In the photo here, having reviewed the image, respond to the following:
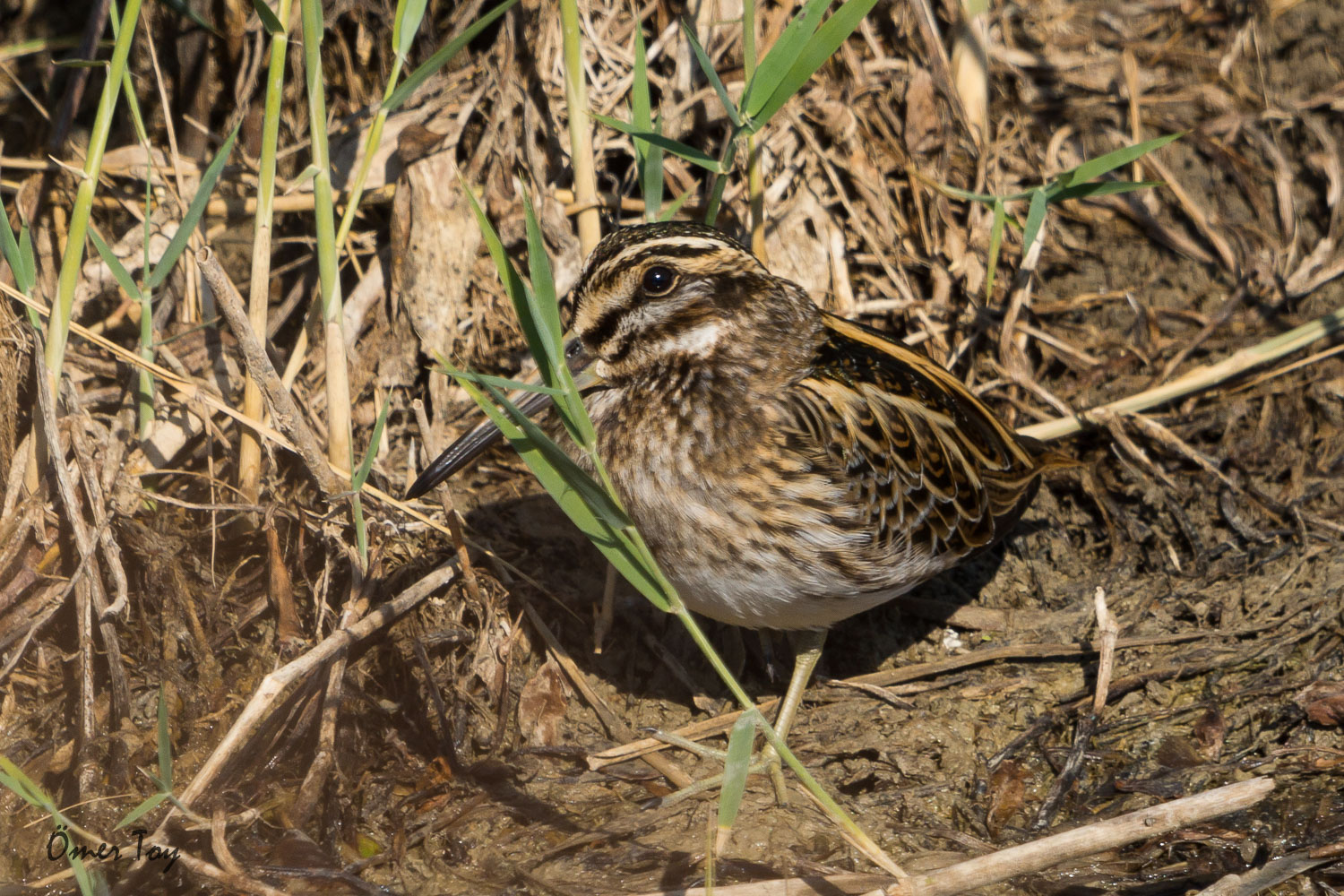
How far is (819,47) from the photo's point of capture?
3240mm

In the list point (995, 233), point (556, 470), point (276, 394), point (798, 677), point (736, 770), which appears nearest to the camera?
point (736, 770)

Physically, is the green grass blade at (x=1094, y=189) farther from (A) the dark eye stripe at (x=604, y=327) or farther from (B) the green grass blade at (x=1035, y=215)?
(A) the dark eye stripe at (x=604, y=327)

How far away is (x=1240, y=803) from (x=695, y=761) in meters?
1.47

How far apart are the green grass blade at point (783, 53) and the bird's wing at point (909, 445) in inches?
27.7

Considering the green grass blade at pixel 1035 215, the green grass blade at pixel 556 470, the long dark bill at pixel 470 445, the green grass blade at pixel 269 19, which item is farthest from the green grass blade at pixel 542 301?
the green grass blade at pixel 1035 215

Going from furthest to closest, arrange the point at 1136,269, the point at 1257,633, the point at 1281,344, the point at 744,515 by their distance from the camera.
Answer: the point at 1136,269
the point at 1281,344
the point at 1257,633
the point at 744,515

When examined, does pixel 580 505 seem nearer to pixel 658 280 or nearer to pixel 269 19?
pixel 658 280

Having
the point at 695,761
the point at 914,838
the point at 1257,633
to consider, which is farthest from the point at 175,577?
the point at 1257,633

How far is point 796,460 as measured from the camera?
3.22m

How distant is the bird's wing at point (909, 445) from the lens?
10.8 feet

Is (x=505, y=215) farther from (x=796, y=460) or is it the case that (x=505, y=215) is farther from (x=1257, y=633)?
(x=1257, y=633)

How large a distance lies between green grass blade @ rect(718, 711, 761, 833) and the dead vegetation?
57cm

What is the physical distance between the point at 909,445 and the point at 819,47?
3.49 feet

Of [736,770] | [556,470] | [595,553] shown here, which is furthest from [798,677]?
[556,470]
